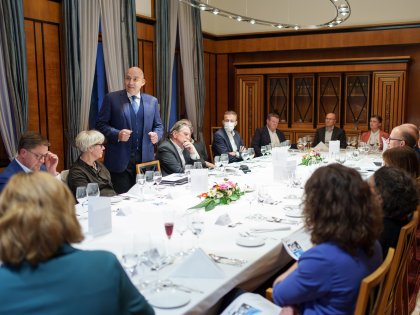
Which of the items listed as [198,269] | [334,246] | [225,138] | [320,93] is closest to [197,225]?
[198,269]

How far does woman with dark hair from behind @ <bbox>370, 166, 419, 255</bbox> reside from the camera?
247cm

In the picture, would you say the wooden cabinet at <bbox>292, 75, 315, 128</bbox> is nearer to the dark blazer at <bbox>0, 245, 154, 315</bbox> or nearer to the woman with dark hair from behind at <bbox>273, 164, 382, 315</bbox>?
the woman with dark hair from behind at <bbox>273, 164, 382, 315</bbox>

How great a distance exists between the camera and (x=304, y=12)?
928cm

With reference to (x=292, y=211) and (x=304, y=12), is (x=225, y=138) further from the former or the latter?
(x=304, y=12)

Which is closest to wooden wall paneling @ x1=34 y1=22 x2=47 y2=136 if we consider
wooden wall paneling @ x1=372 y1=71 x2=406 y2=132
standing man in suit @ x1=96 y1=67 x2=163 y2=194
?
standing man in suit @ x1=96 y1=67 x2=163 y2=194

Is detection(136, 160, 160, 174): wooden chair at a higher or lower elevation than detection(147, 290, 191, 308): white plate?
higher

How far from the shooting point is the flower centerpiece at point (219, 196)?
3486 millimetres

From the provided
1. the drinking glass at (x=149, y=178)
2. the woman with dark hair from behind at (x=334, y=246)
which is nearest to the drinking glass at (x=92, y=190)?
the drinking glass at (x=149, y=178)

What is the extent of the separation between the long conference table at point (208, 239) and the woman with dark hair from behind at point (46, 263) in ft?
1.40

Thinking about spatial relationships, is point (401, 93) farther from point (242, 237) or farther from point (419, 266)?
point (242, 237)

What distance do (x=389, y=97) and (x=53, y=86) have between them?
565 cm

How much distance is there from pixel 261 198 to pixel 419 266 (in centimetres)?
186

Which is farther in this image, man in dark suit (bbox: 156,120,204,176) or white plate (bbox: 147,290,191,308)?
man in dark suit (bbox: 156,120,204,176)

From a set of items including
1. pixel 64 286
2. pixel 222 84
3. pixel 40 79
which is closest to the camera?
pixel 64 286
